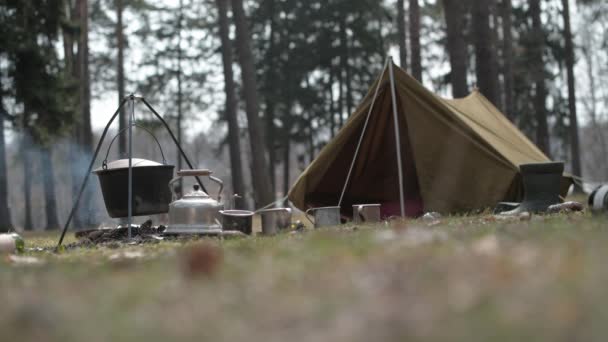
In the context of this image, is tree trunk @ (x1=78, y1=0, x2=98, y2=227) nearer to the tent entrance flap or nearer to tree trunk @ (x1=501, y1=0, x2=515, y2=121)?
tree trunk @ (x1=501, y1=0, x2=515, y2=121)

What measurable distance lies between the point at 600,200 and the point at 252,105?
981 centimetres

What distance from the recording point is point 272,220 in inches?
254

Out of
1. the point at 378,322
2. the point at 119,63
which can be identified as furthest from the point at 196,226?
the point at 119,63

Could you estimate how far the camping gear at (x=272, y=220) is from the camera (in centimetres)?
641

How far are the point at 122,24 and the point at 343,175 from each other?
1676cm

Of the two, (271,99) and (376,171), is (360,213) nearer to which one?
(376,171)

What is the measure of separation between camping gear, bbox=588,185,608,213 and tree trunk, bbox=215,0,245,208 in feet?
37.0

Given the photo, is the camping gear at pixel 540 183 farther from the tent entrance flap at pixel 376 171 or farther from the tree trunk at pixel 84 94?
the tree trunk at pixel 84 94

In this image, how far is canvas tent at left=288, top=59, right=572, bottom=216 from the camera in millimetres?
8016

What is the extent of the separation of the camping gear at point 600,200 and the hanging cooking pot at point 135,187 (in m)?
3.68

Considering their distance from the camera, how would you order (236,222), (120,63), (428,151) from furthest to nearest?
(120,63) < (428,151) < (236,222)

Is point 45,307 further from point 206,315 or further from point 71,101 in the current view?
point 71,101

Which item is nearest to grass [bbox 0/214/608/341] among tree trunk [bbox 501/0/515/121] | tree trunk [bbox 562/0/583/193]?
tree trunk [bbox 501/0/515/121]

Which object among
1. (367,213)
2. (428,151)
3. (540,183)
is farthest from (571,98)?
(367,213)
